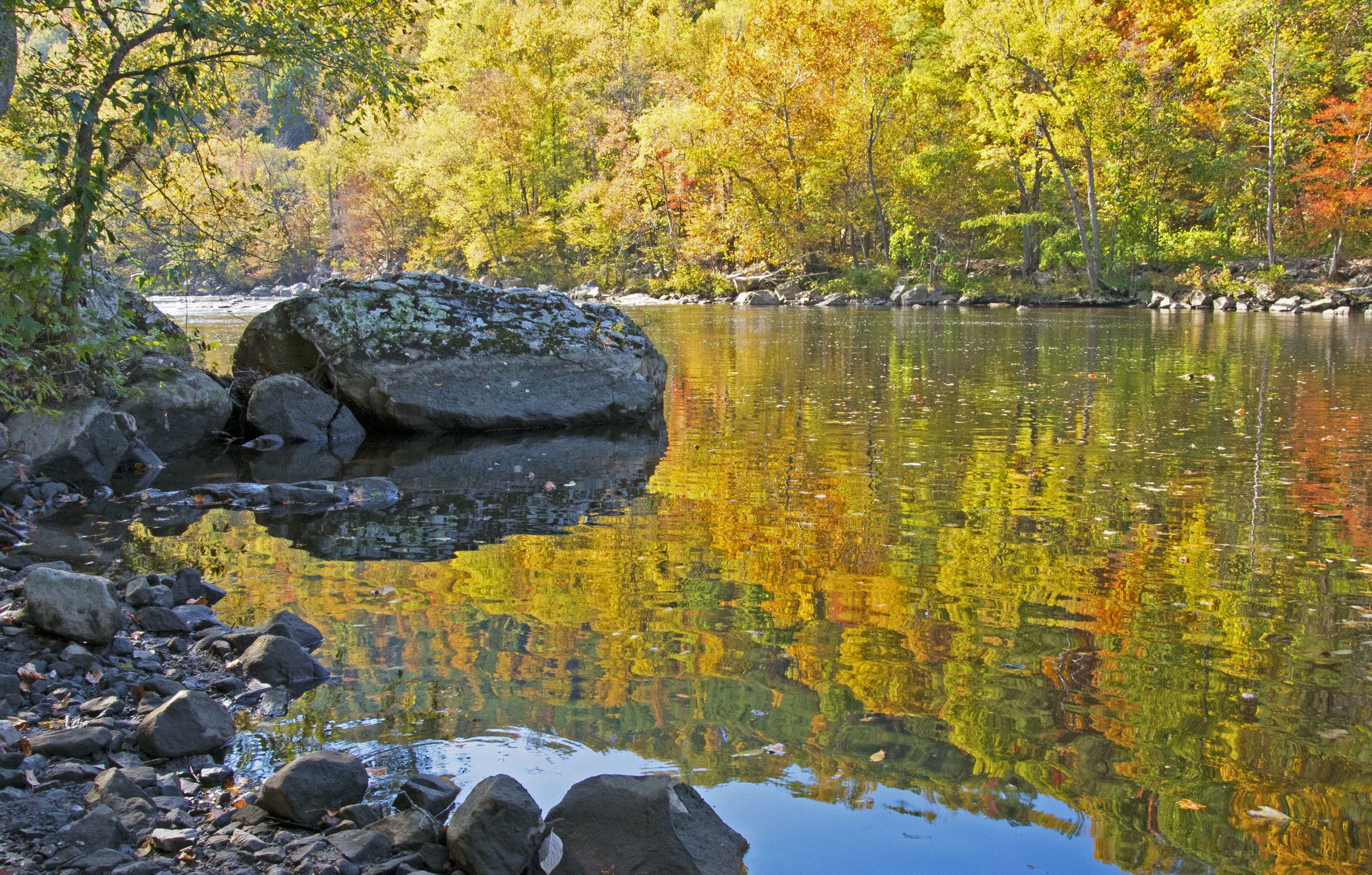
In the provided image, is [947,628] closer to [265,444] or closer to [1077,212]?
[265,444]

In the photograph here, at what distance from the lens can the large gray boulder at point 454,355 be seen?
38.7ft

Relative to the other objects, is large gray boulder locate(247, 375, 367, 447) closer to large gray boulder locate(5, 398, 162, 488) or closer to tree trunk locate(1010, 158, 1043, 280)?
large gray boulder locate(5, 398, 162, 488)

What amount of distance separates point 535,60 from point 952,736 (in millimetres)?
56319

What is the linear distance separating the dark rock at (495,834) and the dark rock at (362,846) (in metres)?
0.20

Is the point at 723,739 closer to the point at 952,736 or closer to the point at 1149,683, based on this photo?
the point at 952,736

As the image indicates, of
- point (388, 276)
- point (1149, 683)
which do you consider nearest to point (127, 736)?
point (1149, 683)

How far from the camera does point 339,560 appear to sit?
6648mm

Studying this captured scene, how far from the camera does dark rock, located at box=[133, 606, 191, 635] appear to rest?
510 cm

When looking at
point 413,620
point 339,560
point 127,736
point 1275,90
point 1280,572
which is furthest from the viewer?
point 1275,90

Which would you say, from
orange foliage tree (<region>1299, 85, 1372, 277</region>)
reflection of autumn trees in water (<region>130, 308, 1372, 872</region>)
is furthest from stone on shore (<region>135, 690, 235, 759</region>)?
orange foliage tree (<region>1299, 85, 1372, 277</region>)

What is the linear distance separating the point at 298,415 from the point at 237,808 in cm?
882

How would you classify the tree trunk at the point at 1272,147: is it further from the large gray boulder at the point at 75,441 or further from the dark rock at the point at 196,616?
the dark rock at the point at 196,616

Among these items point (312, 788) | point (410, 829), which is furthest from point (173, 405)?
point (410, 829)

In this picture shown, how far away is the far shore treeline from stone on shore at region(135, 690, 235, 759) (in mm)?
16084
